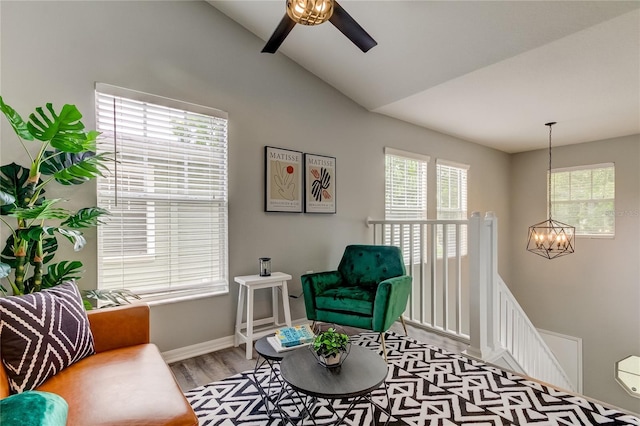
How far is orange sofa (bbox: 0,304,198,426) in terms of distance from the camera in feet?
3.76

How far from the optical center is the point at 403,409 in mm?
1880

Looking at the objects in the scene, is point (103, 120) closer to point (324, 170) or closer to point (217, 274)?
point (217, 274)

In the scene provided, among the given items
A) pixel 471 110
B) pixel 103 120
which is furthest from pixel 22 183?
pixel 471 110

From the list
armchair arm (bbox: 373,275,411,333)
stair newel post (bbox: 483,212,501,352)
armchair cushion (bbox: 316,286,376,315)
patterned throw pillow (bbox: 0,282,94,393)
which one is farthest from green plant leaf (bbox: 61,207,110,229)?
stair newel post (bbox: 483,212,501,352)

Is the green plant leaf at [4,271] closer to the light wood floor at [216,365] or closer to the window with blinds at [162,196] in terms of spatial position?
the window with blinds at [162,196]

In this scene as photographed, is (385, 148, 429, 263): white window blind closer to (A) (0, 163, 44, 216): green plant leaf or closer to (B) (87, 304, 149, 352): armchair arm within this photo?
(B) (87, 304, 149, 352): armchair arm

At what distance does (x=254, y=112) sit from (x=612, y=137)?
17.3ft

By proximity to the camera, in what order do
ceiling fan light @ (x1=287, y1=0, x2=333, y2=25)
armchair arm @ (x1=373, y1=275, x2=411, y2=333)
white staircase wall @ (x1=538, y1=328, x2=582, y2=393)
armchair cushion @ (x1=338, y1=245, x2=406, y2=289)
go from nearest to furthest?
ceiling fan light @ (x1=287, y1=0, x2=333, y2=25) < armchair arm @ (x1=373, y1=275, x2=411, y2=333) < armchair cushion @ (x1=338, y1=245, x2=406, y2=289) < white staircase wall @ (x1=538, y1=328, x2=582, y2=393)

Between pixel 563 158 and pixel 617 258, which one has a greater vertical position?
pixel 563 158

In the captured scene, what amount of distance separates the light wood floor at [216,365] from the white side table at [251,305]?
11cm

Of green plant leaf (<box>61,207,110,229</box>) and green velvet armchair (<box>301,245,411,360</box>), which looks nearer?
green plant leaf (<box>61,207,110,229</box>)

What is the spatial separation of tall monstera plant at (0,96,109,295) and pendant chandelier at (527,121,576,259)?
17.3ft

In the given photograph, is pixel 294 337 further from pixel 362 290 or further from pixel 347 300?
pixel 362 290

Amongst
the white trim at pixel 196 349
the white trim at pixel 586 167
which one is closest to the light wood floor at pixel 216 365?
the white trim at pixel 196 349
